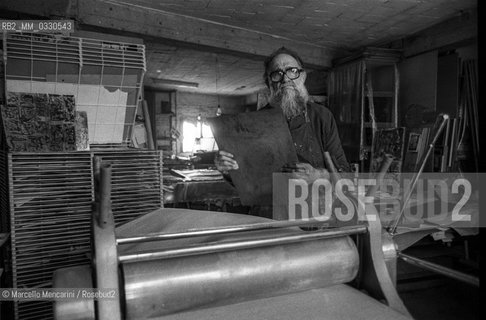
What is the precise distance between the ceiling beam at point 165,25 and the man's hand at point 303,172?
3.08 meters

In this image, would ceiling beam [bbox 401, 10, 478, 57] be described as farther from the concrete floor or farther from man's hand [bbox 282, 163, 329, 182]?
man's hand [bbox 282, 163, 329, 182]

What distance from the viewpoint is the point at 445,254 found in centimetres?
375

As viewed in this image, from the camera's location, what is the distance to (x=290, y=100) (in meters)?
2.29

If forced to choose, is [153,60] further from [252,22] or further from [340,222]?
[340,222]

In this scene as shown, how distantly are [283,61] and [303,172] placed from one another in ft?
3.33

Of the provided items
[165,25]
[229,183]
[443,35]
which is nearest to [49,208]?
[229,183]

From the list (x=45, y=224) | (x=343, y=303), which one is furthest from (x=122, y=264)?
(x=45, y=224)

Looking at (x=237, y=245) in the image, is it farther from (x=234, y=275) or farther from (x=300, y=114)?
(x=300, y=114)

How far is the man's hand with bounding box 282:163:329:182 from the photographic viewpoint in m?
1.47

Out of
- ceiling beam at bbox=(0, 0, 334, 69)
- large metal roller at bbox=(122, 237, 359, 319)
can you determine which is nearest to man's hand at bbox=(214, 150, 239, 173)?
large metal roller at bbox=(122, 237, 359, 319)

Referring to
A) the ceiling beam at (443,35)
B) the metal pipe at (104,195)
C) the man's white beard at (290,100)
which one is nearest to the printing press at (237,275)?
the metal pipe at (104,195)

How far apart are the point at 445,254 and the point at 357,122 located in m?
2.06

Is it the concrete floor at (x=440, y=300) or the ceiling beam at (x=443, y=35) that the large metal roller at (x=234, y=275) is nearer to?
the concrete floor at (x=440, y=300)

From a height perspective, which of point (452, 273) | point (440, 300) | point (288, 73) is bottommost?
point (440, 300)
